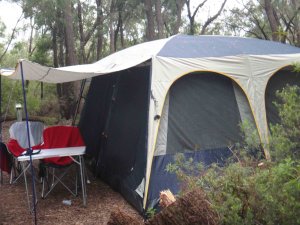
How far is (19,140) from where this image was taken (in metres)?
5.09

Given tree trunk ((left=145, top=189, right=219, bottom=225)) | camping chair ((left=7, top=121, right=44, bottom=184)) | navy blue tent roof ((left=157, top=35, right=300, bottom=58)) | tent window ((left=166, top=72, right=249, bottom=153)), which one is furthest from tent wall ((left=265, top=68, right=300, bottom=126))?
camping chair ((left=7, top=121, right=44, bottom=184))

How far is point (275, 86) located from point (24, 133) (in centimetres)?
352

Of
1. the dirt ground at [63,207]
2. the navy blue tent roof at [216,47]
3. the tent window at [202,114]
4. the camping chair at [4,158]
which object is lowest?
the dirt ground at [63,207]

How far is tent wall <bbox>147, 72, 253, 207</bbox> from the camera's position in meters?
3.69

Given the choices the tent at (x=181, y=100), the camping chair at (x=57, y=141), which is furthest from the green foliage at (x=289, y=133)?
the camping chair at (x=57, y=141)

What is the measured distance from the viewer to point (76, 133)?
4605mm

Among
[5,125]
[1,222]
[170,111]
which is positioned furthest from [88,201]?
[5,125]

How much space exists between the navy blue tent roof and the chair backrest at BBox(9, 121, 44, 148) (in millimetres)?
2530

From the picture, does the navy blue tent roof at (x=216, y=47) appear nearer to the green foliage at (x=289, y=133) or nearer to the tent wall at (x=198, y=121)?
the tent wall at (x=198, y=121)

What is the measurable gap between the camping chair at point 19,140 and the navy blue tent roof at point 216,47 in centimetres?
220

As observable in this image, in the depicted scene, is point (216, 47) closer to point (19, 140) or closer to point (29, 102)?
point (19, 140)

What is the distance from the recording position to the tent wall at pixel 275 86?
4.22 m

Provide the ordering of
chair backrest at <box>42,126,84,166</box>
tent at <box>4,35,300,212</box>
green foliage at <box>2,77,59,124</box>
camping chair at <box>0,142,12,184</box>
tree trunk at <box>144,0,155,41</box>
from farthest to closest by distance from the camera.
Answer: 1. tree trunk at <box>144,0,155,41</box>
2. green foliage at <box>2,77,59,124</box>
3. camping chair at <box>0,142,12,184</box>
4. chair backrest at <box>42,126,84,166</box>
5. tent at <box>4,35,300,212</box>

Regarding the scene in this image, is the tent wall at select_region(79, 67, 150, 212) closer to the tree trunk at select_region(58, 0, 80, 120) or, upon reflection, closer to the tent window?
the tent window
